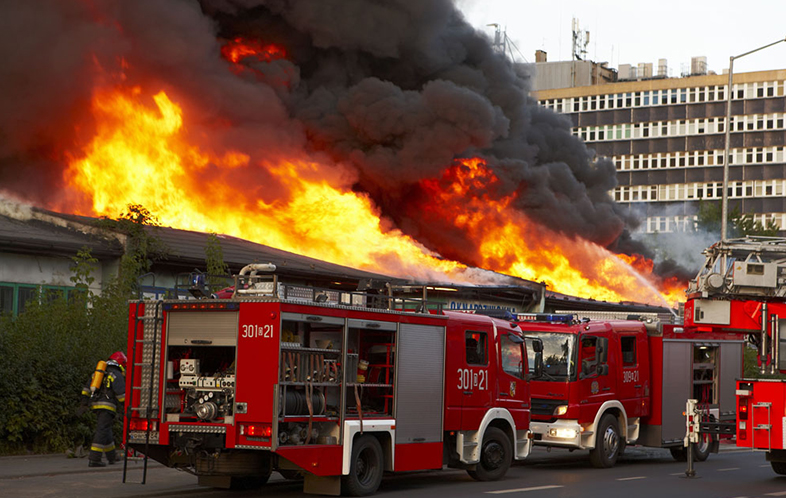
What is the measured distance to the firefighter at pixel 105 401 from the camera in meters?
15.3

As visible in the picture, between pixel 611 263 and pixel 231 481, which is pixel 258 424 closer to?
pixel 231 481

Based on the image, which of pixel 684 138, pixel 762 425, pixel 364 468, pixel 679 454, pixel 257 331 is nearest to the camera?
pixel 257 331

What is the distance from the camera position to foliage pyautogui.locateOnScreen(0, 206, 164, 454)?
16250 millimetres

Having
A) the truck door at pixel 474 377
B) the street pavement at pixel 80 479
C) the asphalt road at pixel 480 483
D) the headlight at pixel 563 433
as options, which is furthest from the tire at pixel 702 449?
the street pavement at pixel 80 479

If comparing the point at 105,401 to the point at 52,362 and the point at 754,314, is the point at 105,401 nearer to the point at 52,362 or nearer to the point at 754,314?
the point at 52,362

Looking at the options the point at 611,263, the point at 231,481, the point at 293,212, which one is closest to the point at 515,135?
the point at 611,263

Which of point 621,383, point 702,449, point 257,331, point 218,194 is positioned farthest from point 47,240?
point 702,449

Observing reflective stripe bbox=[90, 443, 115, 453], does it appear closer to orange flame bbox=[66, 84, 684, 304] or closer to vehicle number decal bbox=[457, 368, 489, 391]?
vehicle number decal bbox=[457, 368, 489, 391]

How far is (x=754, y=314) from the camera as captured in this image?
55.7 ft

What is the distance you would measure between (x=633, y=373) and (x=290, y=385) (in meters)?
9.04

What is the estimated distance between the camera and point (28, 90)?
29.3 m

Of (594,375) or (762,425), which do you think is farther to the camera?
(594,375)

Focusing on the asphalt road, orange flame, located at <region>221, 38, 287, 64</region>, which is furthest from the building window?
orange flame, located at <region>221, 38, 287, 64</region>

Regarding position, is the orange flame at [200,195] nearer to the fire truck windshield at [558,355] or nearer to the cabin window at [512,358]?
the fire truck windshield at [558,355]
